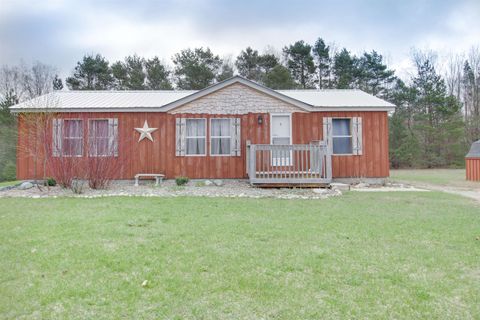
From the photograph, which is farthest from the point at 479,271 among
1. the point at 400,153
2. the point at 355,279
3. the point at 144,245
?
the point at 400,153

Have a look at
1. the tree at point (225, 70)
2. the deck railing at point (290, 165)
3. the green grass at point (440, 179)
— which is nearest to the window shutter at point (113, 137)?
the deck railing at point (290, 165)

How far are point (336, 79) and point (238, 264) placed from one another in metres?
27.0

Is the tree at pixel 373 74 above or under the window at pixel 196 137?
above

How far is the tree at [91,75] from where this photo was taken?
2635cm

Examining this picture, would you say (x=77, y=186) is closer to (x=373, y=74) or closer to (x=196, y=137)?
(x=196, y=137)

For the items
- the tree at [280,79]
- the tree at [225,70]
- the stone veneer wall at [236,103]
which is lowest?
the stone veneer wall at [236,103]

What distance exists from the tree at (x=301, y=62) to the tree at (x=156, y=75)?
403 inches

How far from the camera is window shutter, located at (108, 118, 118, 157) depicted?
1019 centimetres

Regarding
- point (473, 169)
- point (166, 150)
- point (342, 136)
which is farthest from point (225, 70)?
point (473, 169)

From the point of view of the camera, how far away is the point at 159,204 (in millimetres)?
7242

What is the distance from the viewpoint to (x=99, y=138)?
10211mm

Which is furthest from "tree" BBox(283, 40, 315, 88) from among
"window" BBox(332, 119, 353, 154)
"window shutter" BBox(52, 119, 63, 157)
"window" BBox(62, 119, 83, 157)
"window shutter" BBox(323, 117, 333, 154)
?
"window shutter" BBox(52, 119, 63, 157)

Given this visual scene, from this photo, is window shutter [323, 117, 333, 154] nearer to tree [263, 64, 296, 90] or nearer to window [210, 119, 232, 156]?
window [210, 119, 232, 156]

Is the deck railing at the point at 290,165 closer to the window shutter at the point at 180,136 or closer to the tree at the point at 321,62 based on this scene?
the window shutter at the point at 180,136
